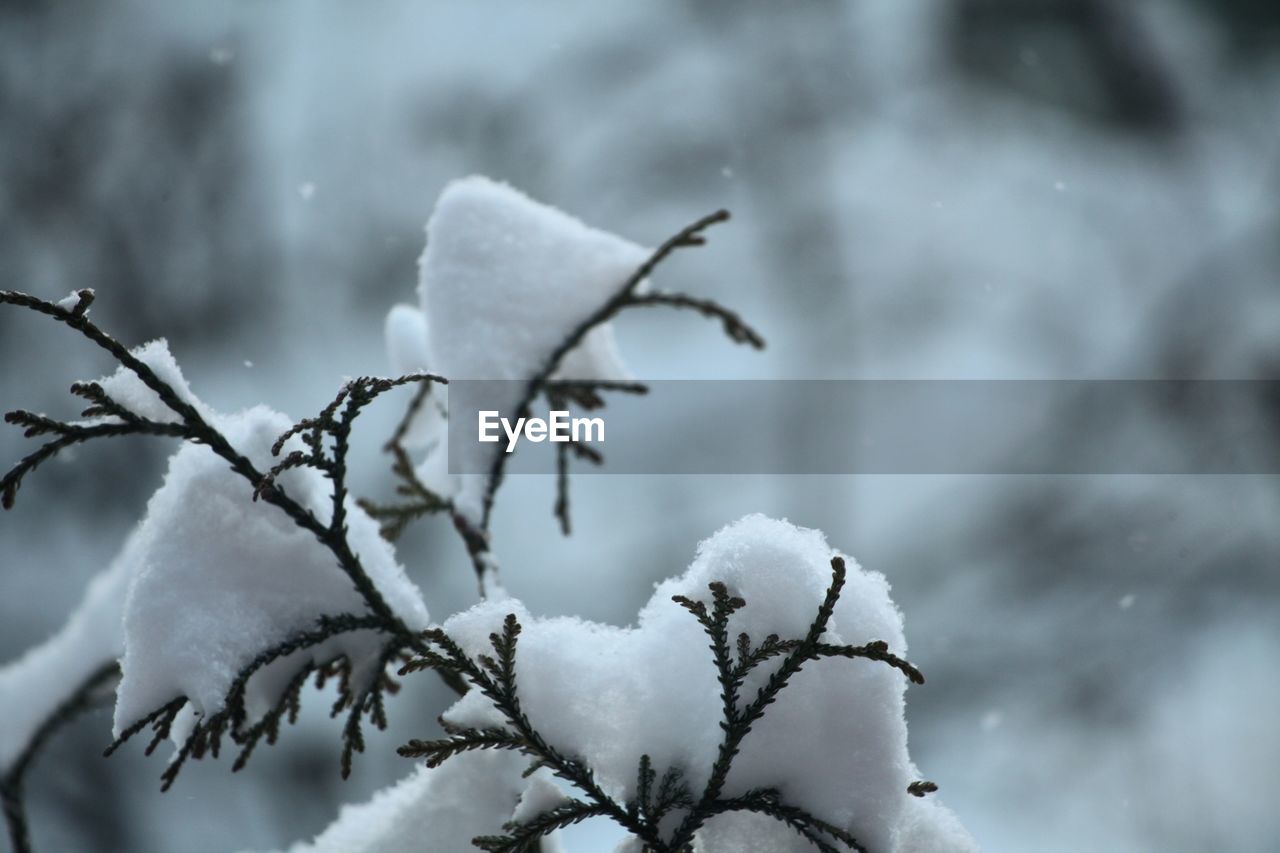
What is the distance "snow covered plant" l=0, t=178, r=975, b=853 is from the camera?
3.30ft

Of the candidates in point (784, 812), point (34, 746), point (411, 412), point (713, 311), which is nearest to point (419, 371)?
point (411, 412)

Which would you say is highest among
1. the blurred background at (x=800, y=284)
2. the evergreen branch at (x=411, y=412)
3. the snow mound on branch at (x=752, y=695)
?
the blurred background at (x=800, y=284)

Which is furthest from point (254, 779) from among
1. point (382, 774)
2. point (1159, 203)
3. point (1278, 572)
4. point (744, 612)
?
point (1159, 203)

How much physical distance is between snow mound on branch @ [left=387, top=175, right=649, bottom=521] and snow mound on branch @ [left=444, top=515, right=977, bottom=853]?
0.53 metres

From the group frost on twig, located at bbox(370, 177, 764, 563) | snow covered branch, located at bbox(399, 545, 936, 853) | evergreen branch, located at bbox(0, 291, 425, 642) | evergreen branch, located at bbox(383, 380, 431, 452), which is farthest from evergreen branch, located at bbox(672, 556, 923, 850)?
evergreen branch, located at bbox(383, 380, 431, 452)

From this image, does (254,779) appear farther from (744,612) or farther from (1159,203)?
(1159,203)

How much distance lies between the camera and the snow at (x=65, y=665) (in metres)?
1.67

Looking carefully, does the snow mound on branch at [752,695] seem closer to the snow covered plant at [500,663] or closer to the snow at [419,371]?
the snow covered plant at [500,663]

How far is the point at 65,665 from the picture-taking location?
68.0 inches

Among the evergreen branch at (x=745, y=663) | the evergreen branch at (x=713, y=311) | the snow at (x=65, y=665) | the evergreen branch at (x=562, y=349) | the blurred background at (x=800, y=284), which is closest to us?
the evergreen branch at (x=745, y=663)

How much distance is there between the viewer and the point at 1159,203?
9.09m

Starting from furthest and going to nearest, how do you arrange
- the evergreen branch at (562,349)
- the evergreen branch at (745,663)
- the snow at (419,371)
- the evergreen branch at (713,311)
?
the snow at (419,371) < the evergreen branch at (562,349) < the evergreen branch at (713,311) < the evergreen branch at (745,663)

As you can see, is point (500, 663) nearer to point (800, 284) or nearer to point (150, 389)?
point (150, 389)

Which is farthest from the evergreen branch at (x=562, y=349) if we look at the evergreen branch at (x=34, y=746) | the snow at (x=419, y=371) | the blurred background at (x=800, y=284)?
the blurred background at (x=800, y=284)
